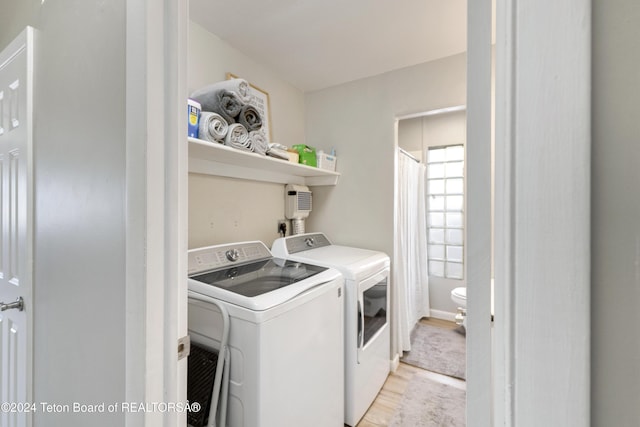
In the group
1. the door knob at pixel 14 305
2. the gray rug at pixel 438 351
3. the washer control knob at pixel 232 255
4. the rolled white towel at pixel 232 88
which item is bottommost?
the gray rug at pixel 438 351

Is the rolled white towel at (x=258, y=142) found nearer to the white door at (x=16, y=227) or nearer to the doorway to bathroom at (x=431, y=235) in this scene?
the white door at (x=16, y=227)

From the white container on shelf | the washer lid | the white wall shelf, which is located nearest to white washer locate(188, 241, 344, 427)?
the washer lid

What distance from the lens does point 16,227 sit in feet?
3.88

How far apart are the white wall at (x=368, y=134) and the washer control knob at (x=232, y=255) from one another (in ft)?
3.53

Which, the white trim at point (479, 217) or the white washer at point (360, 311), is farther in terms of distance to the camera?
the white washer at point (360, 311)

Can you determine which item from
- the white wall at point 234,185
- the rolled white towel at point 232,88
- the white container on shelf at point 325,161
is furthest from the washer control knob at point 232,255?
the white container on shelf at point 325,161

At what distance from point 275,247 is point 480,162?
5.90 feet

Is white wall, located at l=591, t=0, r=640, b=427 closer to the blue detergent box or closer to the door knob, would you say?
the blue detergent box

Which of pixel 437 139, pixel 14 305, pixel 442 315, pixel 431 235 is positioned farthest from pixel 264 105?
pixel 442 315

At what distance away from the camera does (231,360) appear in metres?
1.12

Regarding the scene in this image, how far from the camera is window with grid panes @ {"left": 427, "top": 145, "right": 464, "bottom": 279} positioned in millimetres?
3238

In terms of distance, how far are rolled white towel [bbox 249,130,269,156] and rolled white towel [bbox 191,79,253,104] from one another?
0.63 feet

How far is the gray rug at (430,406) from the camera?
5.67 ft

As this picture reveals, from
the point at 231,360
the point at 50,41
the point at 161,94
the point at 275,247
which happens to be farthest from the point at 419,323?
the point at 50,41
